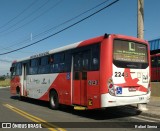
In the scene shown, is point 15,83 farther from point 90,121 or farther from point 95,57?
point 90,121

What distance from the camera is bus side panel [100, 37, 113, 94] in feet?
38.5

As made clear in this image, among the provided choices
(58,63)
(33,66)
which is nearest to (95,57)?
(58,63)

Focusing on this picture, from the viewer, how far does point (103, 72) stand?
11.8m

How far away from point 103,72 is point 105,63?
13.4 inches

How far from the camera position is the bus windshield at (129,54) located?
1224 cm

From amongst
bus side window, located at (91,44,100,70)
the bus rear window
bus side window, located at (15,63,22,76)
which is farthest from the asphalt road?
bus side window, located at (15,63,22,76)

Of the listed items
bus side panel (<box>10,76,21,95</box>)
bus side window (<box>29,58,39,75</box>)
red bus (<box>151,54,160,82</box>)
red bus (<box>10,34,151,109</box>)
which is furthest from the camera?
red bus (<box>151,54,160,82</box>)

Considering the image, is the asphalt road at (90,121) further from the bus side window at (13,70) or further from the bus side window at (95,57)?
the bus side window at (13,70)

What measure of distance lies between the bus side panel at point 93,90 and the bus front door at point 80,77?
1.18ft

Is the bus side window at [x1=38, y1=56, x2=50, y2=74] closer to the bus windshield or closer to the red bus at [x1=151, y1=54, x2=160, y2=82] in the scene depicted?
the bus windshield

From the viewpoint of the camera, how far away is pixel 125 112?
14.1 metres

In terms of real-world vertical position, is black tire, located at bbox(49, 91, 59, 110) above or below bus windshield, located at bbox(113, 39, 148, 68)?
below

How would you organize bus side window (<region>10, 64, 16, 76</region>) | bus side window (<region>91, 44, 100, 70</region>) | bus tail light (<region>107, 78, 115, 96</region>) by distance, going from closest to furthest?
bus tail light (<region>107, 78, 115, 96</region>)
bus side window (<region>91, 44, 100, 70</region>)
bus side window (<region>10, 64, 16, 76</region>)

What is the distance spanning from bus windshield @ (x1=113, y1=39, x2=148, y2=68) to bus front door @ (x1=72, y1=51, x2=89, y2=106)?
1.33 m
